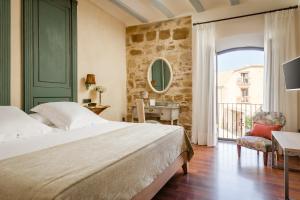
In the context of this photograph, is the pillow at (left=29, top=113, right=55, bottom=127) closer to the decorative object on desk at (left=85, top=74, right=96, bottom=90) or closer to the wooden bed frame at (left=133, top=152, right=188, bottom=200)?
the decorative object on desk at (left=85, top=74, right=96, bottom=90)

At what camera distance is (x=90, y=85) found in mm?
3887

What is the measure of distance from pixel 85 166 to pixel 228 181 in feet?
6.44

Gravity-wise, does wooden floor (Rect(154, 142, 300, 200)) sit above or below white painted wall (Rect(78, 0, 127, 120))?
below

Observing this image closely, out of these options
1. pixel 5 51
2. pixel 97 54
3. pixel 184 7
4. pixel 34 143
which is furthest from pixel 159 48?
pixel 34 143

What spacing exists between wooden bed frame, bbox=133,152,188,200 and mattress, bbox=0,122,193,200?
56mm

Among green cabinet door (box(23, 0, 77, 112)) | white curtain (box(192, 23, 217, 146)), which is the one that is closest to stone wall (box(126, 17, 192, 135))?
white curtain (box(192, 23, 217, 146))

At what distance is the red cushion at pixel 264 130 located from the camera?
3215mm

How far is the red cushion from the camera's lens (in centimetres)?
321

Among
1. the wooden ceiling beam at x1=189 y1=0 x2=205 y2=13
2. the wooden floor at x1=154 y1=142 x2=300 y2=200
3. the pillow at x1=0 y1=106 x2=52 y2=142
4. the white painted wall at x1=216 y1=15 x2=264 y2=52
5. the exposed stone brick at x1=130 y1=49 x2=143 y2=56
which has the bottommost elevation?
the wooden floor at x1=154 y1=142 x2=300 y2=200

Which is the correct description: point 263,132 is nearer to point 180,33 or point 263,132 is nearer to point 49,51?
point 180,33

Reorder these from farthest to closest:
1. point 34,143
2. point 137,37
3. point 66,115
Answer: point 137,37 → point 66,115 → point 34,143

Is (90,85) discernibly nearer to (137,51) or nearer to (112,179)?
(137,51)

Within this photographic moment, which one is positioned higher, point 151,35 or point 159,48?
point 151,35

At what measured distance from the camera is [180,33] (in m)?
4.52
